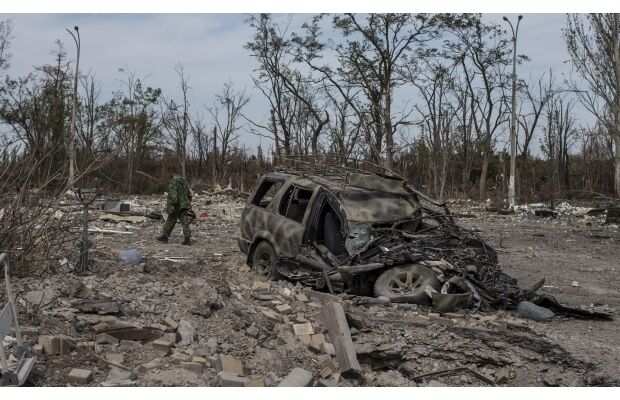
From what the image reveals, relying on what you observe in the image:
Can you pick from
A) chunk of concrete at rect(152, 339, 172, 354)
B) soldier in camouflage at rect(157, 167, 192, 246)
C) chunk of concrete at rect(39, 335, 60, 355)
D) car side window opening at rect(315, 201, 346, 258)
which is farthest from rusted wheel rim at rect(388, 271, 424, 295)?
soldier in camouflage at rect(157, 167, 192, 246)

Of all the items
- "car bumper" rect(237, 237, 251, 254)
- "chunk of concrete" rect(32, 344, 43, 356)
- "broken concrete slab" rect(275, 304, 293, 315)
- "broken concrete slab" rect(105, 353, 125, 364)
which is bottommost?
"broken concrete slab" rect(105, 353, 125, 364)

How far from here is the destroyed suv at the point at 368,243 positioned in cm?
714

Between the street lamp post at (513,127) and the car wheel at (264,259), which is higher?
the street lamp post at (513,127)

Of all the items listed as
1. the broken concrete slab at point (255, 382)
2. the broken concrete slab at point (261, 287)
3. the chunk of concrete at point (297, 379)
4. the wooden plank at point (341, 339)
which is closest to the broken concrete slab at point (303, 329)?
the wooden plank at point (341, 339)

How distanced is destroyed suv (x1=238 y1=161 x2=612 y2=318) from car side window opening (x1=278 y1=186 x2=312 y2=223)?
1 cm

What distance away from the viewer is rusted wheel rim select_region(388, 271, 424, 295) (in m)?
7.12

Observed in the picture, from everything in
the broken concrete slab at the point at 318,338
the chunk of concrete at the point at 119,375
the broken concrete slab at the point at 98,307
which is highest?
the broken concrete slab at the point at 98,307

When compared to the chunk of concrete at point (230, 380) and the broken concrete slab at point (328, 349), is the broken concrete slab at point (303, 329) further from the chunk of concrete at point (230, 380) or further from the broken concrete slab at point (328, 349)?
the chunk of concrete at point (230, 380)

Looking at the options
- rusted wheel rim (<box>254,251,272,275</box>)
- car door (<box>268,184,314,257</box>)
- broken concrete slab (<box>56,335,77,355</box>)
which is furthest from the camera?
rusted wheel rim (<box>254,251,272,275</box>)

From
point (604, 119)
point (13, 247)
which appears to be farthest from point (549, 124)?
point (13, 247)

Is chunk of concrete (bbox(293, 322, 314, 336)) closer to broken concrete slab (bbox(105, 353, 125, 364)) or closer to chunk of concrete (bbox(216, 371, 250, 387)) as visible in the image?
chunk of concrete (bbox(216, 371, 250, 387))

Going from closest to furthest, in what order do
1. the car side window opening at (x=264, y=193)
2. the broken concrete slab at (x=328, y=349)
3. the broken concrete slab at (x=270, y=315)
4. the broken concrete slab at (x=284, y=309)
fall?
the broken concrete slab at (x=328, y=349), the broken concrete slab at (x=270, y=315), the broken concrete slab at (x=284, y=309), the car side window opening at (x=264, y=193)

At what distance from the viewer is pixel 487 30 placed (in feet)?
113

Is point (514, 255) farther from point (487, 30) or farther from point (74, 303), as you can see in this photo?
point (487, 30)
